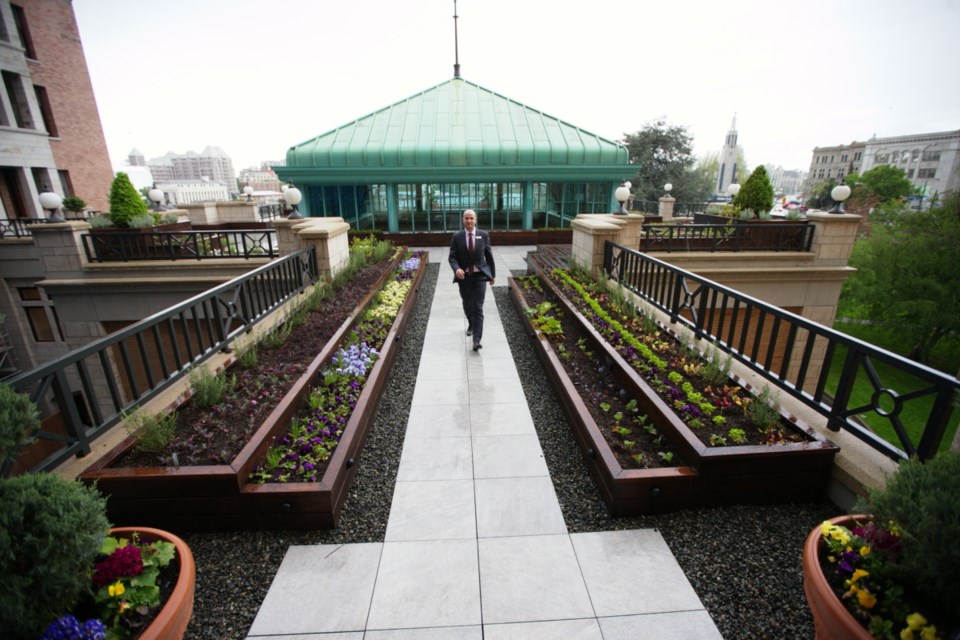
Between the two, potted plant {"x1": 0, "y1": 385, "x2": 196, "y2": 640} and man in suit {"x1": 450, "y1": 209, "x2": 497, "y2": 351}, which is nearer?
potted plant {"x1": 0, "y1": 385, "x2": 196, "y2": 640}

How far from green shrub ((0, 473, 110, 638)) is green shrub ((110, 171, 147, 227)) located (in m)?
12.6

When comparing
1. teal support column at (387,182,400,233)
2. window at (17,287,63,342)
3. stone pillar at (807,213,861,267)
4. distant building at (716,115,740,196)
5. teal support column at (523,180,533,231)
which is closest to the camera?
stone pillar at (807,213,861,267)

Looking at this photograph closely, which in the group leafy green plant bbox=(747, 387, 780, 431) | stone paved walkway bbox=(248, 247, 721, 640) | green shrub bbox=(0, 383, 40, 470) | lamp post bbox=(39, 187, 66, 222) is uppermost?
lamp post bbox=(39, 187, 66, 222)

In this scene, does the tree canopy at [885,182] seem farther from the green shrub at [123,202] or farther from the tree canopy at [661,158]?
the green shrub at [123,202]

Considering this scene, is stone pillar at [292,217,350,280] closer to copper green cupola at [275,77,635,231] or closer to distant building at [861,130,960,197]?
copper green cupola at [275,77,635,231]

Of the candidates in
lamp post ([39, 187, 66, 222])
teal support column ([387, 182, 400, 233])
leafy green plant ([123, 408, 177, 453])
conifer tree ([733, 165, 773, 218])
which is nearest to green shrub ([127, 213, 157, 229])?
lamp post ([39, 187, 66, 222])

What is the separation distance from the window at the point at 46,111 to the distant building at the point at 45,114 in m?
0.04

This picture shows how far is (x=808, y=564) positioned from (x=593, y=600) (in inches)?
47.5

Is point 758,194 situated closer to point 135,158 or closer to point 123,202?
point 123,202

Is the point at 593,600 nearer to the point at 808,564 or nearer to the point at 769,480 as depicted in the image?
the point at 808,564

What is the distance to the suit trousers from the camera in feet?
21.1

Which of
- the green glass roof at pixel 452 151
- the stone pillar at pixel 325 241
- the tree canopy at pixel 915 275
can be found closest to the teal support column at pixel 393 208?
the green glass roof at pixel 452 151

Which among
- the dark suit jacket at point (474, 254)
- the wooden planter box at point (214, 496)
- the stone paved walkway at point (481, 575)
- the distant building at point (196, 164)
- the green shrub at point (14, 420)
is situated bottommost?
the stone paved walkway at point (481, 575)

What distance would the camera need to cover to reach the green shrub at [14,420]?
6.84 ft
